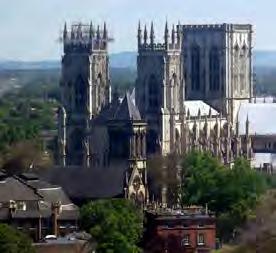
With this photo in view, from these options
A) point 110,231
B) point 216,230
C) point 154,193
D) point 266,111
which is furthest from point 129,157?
point 266,111

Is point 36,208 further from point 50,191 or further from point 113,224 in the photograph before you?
point 113,224

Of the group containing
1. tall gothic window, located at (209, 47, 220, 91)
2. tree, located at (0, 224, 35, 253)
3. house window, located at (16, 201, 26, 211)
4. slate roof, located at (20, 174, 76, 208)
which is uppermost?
tall gothic window, located at (209, 47, 220, 91)

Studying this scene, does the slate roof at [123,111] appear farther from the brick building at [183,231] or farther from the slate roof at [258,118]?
the slate roof at [258,118]

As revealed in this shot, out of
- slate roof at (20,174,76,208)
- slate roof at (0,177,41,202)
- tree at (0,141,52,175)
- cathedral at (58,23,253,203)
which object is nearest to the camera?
slate roof at (0,177,41,202)

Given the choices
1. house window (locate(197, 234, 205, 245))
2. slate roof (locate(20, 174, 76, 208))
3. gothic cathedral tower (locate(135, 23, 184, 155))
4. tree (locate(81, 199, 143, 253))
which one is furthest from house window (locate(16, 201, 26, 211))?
gothic cathedral tower (locate(135, 23, 184, 155))

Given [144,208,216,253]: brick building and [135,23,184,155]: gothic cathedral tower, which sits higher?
[135,23,184,155]: gothic cathedral tower

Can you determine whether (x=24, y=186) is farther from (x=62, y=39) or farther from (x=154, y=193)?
(x=62, y=39)

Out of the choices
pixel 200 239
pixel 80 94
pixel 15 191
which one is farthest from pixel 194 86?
pixel 200 239

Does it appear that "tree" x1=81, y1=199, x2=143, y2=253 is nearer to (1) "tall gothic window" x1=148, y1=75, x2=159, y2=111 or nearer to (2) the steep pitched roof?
(2) the steep pitched roof
